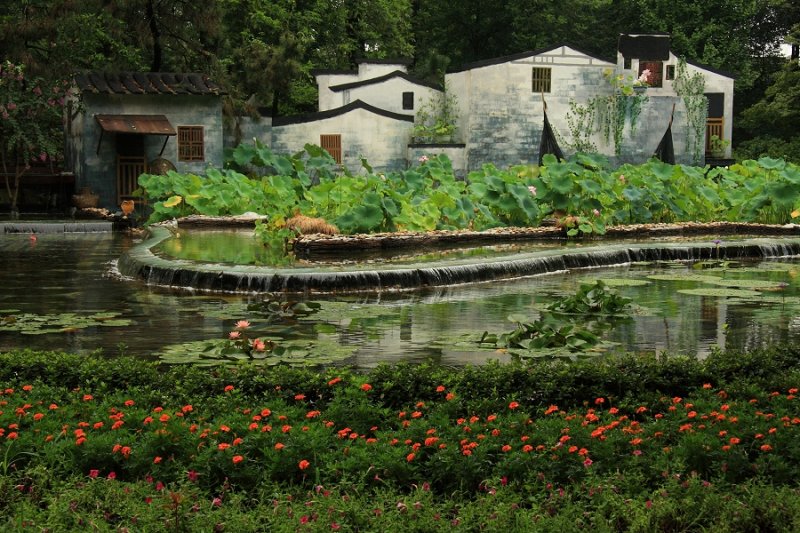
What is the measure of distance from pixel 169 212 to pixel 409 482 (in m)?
20.2

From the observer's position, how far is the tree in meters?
27.7

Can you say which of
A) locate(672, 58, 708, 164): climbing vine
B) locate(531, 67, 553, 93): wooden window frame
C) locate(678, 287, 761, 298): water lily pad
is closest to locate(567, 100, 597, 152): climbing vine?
Answer: locate(531, 67, 553, 93): wooden window frame

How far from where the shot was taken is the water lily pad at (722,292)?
1440 cm

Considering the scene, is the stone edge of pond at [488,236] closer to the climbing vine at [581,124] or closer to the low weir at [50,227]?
the low weir at [50,227]

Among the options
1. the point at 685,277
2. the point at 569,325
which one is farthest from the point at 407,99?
the point at 569,325

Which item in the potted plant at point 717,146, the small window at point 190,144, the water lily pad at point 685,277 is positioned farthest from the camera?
the potted plant at point 717,146

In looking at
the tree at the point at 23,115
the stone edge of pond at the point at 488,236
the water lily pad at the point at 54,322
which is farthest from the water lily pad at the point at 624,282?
the tree at the point at 23,115

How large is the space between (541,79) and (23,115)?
16.5 m

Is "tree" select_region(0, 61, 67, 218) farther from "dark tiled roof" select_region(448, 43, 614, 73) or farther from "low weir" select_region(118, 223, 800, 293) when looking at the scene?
"dark tiled roof" select_region(448, 43, 614, 73)

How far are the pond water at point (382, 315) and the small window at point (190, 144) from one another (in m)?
13.3

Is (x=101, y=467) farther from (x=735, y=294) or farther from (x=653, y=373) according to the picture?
(x=735, y=294)

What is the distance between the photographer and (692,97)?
38.7m

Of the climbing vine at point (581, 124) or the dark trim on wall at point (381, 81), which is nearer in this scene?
the climbing vine at point (581, 124)

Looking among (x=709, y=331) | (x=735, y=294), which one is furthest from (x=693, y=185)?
(x=709, y=331)
